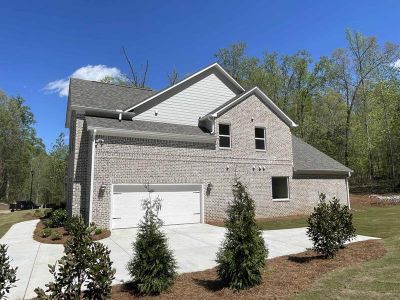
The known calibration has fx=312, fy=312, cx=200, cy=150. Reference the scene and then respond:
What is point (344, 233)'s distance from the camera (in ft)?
30.9

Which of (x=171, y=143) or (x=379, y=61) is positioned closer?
(x=171, y=143)

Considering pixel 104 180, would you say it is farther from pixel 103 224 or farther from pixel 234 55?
pixel 234 55

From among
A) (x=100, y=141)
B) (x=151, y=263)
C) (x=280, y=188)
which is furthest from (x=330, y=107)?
(x=151, y=263)

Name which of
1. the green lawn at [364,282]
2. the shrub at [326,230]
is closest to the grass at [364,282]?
the green lawn at [364,282]

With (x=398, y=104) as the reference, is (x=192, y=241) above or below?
below

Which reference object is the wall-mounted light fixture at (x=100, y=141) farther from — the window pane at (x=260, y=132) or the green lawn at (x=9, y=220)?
the window pane at (x=260, y=132)

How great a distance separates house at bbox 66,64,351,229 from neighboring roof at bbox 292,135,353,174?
0.10 m

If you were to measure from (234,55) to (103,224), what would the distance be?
36576mm

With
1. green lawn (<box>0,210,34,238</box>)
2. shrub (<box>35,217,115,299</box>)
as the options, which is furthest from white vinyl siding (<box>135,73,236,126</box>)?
shrub (<box>35,217,115,299</box>)

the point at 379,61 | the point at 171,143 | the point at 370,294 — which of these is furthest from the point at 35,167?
the point at 370,294

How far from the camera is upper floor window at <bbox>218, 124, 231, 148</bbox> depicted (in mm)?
20000

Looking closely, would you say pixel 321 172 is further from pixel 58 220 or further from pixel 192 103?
pixel 58 220

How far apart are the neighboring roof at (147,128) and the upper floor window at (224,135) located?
1015mm

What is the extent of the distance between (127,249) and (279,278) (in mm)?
6156
